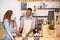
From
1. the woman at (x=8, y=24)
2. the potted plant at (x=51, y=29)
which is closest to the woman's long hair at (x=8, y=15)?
the woman at (x=8, y=24)

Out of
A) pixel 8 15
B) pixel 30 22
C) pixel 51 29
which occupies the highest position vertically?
pixel 8 15

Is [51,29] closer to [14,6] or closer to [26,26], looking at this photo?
[26,26]

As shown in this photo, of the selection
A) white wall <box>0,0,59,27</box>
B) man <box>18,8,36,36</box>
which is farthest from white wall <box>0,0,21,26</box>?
man <box>18,8,36,36</box>

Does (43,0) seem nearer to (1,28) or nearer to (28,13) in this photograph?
(28,13)

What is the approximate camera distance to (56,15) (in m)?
3.06

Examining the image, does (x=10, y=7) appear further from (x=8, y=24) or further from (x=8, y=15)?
(x=8, y=24)

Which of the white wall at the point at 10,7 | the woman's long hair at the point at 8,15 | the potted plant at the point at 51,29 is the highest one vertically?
the white wall at the point at 10,7

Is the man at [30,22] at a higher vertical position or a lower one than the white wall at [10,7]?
lower

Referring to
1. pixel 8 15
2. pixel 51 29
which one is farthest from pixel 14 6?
pixel 51 29

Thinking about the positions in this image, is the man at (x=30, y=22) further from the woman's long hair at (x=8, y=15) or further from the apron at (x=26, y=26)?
the woman's long hair at (x=8, y=15)

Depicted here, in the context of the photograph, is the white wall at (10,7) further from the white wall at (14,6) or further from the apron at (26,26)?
the apron at (26,26)

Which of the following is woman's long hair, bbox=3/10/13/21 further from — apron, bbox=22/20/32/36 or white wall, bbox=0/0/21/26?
apron, bbox=22/20/32/36

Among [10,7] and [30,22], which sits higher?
[10,7]

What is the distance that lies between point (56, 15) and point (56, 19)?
0.07m
